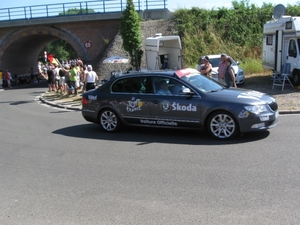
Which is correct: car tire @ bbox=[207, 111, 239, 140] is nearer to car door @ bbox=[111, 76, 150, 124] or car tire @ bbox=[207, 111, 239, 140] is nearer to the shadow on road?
the shadow on road

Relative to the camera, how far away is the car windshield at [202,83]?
8.56 m

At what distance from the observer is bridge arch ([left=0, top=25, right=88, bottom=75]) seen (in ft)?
107

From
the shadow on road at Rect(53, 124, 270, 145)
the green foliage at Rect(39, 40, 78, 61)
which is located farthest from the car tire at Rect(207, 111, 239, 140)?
the green foliage at Rect(39, 40, 78, 61)

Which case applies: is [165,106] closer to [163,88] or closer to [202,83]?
[163,88]

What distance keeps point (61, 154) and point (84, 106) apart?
8.44ft

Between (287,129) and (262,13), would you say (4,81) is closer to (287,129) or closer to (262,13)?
(262,13)

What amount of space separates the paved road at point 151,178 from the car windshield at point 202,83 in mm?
1179

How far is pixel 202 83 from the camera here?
28.8ft

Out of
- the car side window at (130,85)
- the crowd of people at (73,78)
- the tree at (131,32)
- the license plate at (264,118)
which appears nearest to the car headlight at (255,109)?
the license plate at (264,118)

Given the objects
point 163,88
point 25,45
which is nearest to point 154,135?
point 163,88

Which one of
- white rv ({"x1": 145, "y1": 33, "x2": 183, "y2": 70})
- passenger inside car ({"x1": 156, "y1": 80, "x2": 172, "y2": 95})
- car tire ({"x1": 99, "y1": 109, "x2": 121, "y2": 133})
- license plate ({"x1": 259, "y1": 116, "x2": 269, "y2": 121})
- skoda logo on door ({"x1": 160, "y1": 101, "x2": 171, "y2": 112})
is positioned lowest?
car tire ({"x1": 99, "y1": 109, "x2": 121, "y2": 133})

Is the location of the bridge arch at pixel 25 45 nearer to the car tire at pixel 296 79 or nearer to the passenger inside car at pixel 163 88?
the car tire at pixel 296 79

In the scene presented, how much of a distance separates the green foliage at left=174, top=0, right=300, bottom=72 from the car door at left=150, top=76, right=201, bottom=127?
61.3 feet

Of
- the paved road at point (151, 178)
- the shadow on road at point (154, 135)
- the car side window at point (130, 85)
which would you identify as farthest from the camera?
the car side window at point (130, 85)
